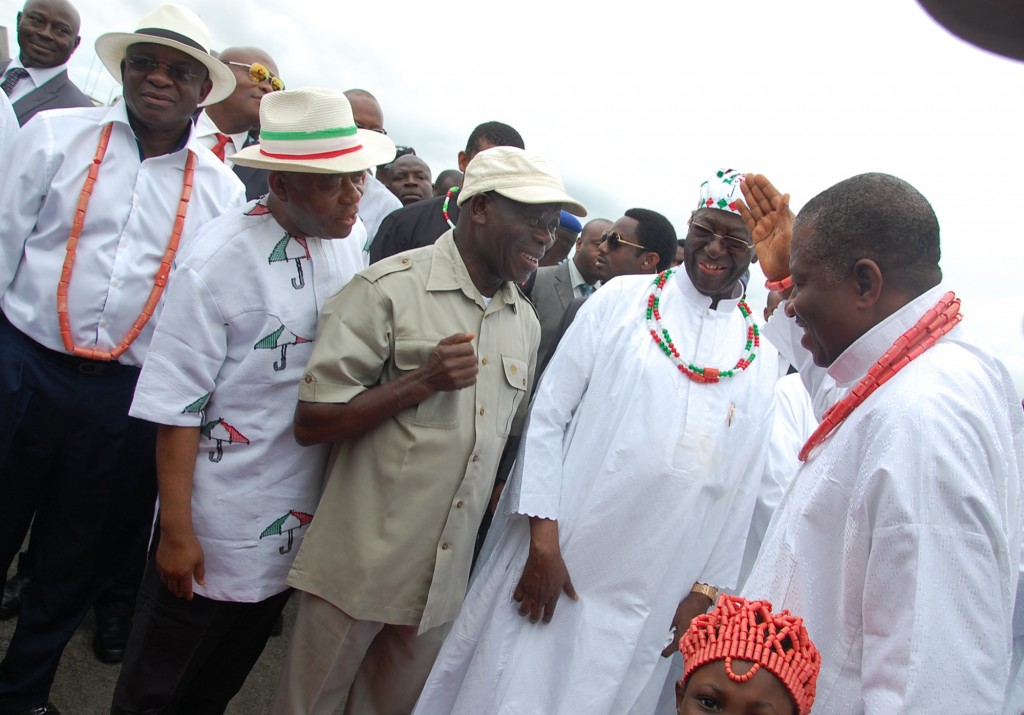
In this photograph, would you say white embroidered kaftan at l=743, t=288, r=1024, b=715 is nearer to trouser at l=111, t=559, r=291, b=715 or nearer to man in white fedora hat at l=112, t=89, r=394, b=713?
man in white fedora hat at l=112, t=89, r=394, b=713

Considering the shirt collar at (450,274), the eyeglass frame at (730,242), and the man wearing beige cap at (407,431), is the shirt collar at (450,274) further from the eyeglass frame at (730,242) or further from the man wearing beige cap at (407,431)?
the eyeglass frame at (730,242)

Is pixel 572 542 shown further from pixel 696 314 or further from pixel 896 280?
pixel 896 280

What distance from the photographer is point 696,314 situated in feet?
10.9

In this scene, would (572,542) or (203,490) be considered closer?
(203,490)

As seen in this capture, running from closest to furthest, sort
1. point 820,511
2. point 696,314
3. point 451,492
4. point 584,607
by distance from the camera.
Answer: point 820,511, point 451,492, point 584,607, point 696,314

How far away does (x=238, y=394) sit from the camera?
8.25 feet

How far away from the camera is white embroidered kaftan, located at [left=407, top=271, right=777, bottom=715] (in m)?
2.93

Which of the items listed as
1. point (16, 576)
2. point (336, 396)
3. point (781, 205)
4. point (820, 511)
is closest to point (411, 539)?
point (336, 396)

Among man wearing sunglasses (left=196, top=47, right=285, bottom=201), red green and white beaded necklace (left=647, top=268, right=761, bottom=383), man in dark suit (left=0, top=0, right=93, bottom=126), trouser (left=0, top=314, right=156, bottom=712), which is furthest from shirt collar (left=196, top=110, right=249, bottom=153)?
red green and white beaded necklace (left=647, top=268, right=761, bottom=383)

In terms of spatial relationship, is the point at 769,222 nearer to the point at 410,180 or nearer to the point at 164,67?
the point at 164,67

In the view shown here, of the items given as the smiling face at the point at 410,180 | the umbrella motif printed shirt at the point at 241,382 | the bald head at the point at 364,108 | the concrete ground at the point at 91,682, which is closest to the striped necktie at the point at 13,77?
the bald head at the point at 364,108

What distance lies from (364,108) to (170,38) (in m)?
2.34

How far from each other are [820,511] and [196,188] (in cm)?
255

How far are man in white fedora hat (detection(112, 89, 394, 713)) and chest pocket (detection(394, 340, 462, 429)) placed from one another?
Result: 0.32m
